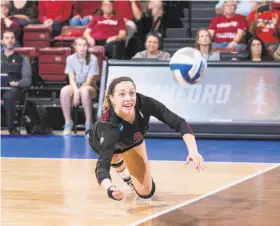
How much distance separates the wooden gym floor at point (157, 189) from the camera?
5.96 metres

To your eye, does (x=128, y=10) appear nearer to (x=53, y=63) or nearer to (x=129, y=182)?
(x=53, y=63)

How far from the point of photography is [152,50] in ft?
40.5

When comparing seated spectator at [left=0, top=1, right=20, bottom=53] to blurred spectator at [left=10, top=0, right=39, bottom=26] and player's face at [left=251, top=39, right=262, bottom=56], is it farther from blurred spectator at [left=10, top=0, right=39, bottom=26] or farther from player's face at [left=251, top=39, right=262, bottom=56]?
player's face at [left=251, top=39, right=262, bottom=56]

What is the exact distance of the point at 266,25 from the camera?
13.0 m

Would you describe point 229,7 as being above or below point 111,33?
above

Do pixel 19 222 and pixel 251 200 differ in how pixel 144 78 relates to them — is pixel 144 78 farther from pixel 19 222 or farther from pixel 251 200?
pixel 19 222

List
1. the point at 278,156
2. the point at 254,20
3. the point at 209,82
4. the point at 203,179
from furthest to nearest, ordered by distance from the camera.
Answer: the point at 254,20 < the point at 209,82 < the point at 278,156 < the point at 203,179

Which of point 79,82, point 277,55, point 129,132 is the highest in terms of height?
point 129,132

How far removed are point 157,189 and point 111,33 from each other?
6828 mm

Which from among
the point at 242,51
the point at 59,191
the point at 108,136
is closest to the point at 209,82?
the point at 242,51

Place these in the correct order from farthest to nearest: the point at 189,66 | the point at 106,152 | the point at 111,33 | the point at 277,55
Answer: the point at 111,33 < the point at 277,55 < the point at 189,66 < the point at 106,152

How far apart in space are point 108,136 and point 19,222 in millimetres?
1006

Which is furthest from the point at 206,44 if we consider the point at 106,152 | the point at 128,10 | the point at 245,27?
the point at 106,152

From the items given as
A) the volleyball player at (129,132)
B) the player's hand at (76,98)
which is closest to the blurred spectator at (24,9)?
the player's hand at (76,98)
